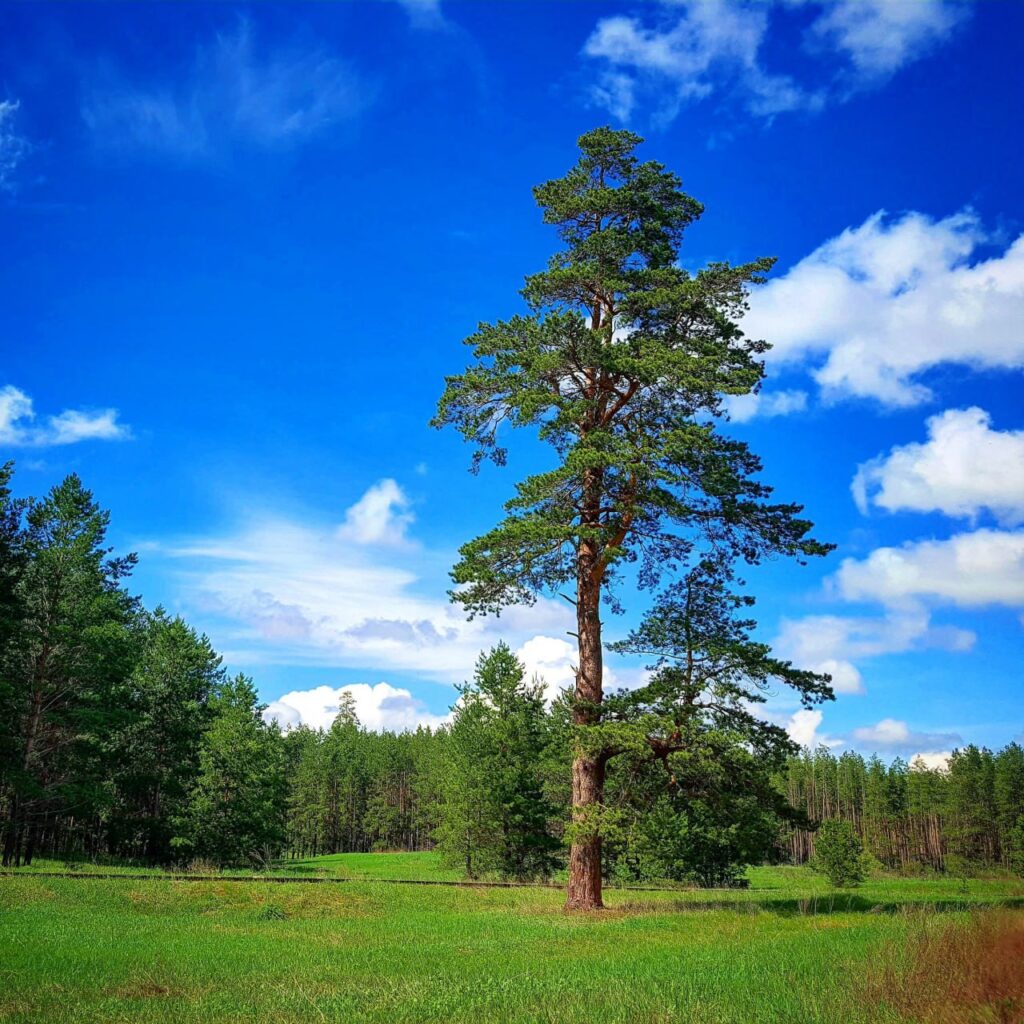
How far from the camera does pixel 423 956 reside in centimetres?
1327

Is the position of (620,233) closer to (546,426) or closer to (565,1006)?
(546,426)

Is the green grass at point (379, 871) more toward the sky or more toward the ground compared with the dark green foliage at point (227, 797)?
more toward the ground

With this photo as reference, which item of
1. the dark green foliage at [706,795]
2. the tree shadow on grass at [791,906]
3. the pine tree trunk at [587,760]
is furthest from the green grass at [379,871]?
the dark green foliage at [706,795]

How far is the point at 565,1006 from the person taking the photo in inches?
340

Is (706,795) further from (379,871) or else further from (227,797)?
(379,871)

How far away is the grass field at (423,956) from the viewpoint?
8633 mm

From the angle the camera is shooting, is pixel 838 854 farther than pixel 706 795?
Yes

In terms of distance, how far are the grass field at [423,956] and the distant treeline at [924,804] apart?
5455 centimetres

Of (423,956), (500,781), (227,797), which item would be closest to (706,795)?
(423,956)

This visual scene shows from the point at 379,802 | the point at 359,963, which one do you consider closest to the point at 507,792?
the point at 359,963

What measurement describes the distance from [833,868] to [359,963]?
32989 millimetres

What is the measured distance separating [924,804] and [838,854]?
76797 millimetres

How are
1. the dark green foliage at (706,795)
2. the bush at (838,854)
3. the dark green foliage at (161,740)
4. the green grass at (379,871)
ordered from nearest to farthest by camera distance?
the dark green foliage at (706,795)
the green grass at (379,871)
the bush at (838,854)
the dark green foliage at (161,740)

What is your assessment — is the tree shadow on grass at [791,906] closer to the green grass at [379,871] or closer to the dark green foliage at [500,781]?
the green grass at [379,871]
